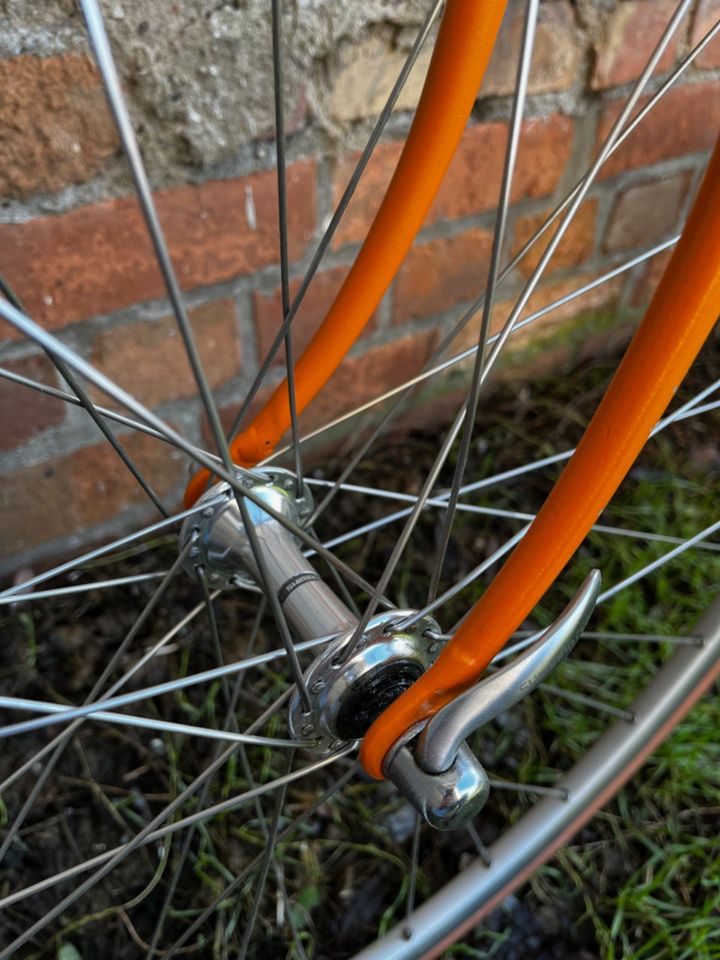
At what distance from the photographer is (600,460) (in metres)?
0.30

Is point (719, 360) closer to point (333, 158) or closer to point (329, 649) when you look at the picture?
point (333, 158)

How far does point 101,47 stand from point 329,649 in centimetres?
24

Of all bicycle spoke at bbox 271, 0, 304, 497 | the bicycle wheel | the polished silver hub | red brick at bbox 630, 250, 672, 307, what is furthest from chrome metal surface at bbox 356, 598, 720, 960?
red brick at bbox 630, 250, 672, 307

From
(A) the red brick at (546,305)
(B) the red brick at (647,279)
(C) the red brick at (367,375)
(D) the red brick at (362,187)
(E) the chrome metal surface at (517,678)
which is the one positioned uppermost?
(D) the red brick at (362,187)

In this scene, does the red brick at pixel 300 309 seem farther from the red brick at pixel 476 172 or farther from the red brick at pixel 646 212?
the red brick at pixel 646 212

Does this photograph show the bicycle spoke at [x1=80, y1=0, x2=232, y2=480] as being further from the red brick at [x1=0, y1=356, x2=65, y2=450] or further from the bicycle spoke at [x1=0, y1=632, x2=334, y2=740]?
the red brick at [x1=0, y1=356, x2=65, y2=450]

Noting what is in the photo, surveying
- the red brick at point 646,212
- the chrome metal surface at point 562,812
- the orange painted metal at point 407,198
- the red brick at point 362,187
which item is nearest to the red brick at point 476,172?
the red brick at point 362,187

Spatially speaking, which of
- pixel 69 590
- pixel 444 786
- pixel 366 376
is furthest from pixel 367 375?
pixel 444 786

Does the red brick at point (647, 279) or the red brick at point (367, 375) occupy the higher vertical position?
the red brick at point (367, 375)

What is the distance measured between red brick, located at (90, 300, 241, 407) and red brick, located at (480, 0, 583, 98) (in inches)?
11.9

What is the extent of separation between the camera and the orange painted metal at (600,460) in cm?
26

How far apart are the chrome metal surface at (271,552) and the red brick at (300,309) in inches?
11.7

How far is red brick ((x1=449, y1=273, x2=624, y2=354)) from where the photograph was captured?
2.81 feet

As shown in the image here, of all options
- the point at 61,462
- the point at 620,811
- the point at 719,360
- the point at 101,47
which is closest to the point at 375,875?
the point at 620,811
